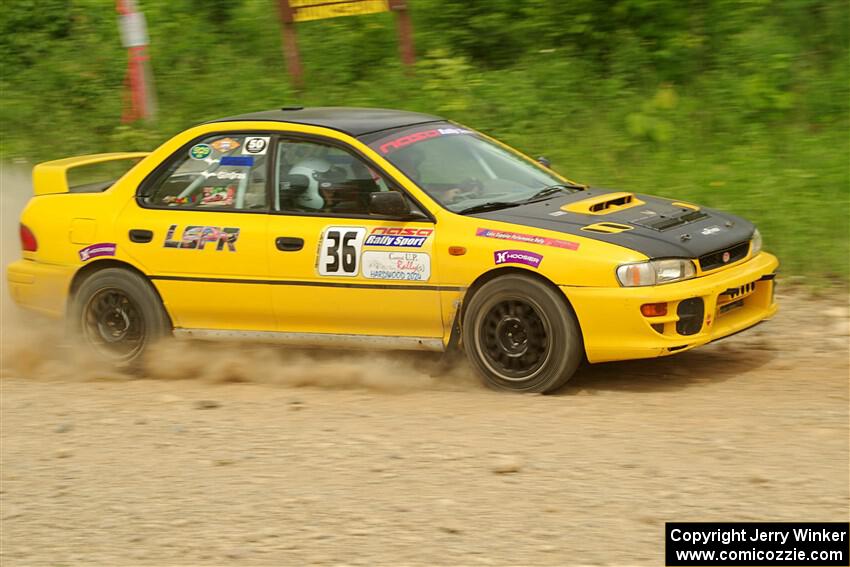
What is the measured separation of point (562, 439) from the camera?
5.83m

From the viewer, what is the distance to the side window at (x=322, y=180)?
730cm

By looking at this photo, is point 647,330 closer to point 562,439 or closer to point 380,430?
point 562,439

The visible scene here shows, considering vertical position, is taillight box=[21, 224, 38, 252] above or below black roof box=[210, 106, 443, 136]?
below

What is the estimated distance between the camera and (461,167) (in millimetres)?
7625

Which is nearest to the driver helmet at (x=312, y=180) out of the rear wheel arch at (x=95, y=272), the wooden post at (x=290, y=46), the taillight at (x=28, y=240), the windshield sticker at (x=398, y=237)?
the windshield sticker at (x=398, y=237)

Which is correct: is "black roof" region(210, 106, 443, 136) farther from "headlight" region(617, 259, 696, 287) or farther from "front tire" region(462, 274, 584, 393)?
"headlight" region(617, 259, 696, 287)

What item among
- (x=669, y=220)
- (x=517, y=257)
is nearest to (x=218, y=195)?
(x=517, y=257)

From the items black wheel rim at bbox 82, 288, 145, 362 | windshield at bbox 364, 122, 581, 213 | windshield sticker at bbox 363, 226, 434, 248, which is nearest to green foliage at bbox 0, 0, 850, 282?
windshield at bbox 364, 122, 581, 213

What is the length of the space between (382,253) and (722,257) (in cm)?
191

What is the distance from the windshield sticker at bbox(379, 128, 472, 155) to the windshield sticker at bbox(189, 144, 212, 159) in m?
1.19

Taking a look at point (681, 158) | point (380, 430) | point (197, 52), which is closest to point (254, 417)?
point (380, 430)

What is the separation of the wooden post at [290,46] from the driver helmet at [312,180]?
222 inches

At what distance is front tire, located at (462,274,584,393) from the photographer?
6.67 m

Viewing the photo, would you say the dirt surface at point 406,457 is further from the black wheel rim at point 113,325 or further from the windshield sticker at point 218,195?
the windshield sticker at point 218,195
